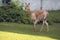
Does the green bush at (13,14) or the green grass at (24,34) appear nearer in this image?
the green grass at (24,34)

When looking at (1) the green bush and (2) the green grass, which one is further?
(1) the green bush

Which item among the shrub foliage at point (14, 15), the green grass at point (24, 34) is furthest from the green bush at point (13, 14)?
the green grass at point (24, 34)

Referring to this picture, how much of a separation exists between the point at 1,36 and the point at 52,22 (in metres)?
6.73

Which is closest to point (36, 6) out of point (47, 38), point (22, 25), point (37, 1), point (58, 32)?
point (37, 1)

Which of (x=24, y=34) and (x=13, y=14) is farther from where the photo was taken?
(x=13, y=14)

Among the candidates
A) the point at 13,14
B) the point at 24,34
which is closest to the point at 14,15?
the point at 13,14

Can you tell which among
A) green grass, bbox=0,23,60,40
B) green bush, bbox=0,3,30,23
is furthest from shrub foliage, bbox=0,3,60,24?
green grass, bbox=0,23,60,40

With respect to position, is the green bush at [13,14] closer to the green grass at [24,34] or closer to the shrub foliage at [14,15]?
the shrub foliage at [14,15]

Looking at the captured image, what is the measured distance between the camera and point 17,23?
62.1 ft

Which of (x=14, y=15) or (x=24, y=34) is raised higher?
(x=24, y=34)

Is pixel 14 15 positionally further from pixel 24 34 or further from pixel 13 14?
pixel 24 34

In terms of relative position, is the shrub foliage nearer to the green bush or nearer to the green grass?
the green bush

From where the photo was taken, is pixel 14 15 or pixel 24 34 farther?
pixel 14 15

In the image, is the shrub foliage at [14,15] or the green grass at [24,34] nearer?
the green grass at [24,34]
